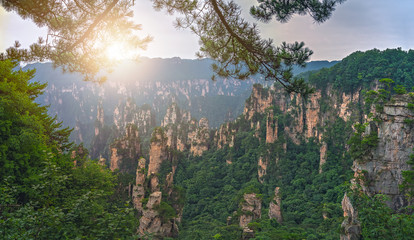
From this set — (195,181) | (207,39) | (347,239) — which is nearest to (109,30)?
(207,39)

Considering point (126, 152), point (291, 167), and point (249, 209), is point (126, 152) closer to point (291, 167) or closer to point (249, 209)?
point (249, 209)

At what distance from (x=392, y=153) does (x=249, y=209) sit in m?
14.2

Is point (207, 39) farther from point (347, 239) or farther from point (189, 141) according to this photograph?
point (189, 141)

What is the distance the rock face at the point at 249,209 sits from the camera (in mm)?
26614

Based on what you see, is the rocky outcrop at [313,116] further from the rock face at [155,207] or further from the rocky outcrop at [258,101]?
the rock face at [155,207]

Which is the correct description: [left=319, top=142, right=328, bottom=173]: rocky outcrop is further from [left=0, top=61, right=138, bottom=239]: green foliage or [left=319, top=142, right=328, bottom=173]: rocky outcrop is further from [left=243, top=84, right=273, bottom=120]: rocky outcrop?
[left=0, top=61, right=138, bottom=239]: green foliage

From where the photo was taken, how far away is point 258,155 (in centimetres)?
4816

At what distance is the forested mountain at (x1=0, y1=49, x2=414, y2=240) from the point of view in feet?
23.4

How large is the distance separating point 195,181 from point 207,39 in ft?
135

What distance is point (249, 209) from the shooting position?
26.9m

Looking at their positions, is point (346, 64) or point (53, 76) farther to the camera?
point (53, 76)

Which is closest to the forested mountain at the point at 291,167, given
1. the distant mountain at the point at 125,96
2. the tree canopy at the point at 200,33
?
the tree canopy at the point at 200,33

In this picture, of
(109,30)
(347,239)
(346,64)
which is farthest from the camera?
(346,64)

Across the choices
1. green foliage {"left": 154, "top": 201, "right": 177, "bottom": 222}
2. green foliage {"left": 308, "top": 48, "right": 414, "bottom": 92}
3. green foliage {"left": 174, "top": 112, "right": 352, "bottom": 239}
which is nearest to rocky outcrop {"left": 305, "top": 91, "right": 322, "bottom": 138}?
green foliage {"left": 174, "top": 112, "right": 352, "bottom": 239}
